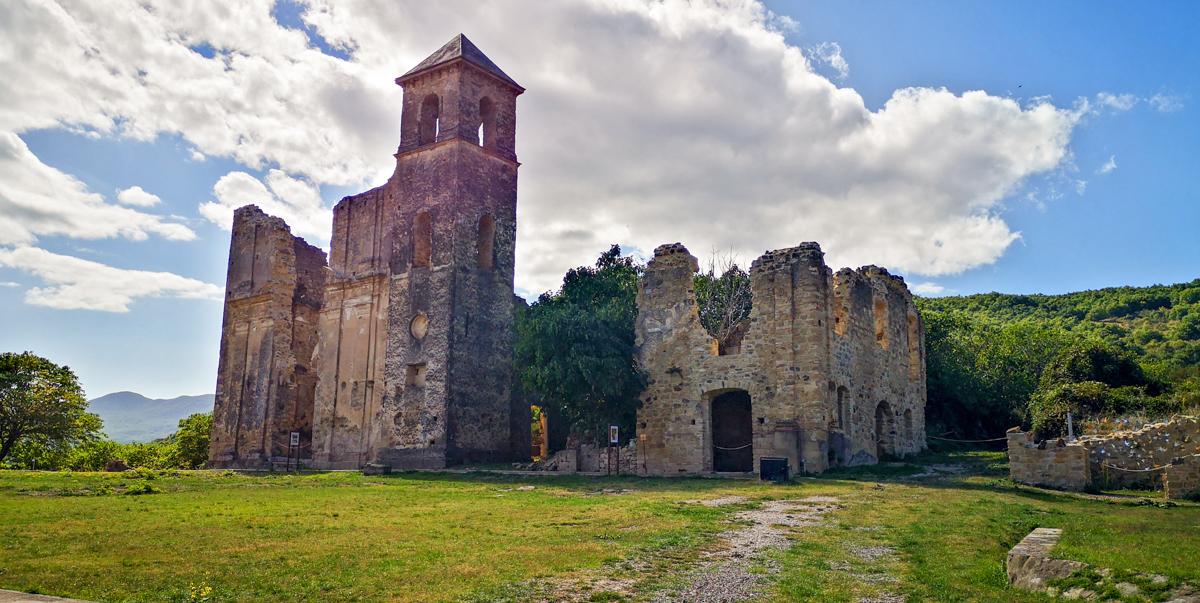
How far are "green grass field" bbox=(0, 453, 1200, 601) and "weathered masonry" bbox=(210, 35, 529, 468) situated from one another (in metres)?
11.2

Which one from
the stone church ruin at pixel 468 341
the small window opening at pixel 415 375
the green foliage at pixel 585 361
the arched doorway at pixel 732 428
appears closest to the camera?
the stone church ruin at pixel 468 341

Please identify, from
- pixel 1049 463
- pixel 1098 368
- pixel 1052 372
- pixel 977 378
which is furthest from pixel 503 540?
pixel 977 378

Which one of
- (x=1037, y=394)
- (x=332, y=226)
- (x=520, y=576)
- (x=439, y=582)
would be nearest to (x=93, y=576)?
(x=439, y=582)

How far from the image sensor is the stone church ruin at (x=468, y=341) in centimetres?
2339

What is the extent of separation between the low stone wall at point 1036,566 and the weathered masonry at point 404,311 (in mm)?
20865

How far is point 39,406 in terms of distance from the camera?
3753cm

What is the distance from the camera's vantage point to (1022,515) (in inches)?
528

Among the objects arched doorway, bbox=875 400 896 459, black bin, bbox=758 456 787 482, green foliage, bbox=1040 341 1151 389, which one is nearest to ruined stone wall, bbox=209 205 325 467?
black bin, bbox=758 456 787 482

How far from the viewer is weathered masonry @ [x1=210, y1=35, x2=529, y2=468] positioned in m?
29.3

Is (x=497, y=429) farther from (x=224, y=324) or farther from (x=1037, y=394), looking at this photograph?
(x=1037, y=394)

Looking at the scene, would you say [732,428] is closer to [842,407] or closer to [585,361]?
[842,407]

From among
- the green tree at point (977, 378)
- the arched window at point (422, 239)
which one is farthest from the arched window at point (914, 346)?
the arched window at point (422, 239)

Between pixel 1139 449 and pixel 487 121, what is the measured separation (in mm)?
22792

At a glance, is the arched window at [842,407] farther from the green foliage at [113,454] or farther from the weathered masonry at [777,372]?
the green foliage at [113,454]
